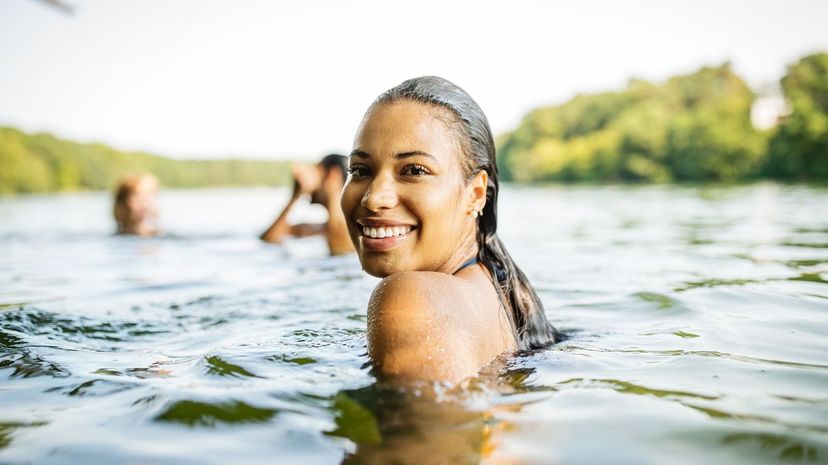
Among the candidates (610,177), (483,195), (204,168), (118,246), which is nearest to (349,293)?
(483,195)

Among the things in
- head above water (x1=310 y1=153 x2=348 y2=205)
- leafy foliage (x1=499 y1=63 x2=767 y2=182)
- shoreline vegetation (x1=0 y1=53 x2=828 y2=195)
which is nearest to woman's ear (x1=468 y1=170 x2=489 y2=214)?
head above water (x1=310 y1=153 x2=348 y2=205)

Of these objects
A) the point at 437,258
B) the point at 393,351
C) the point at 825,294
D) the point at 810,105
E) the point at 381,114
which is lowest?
the point at 825,294

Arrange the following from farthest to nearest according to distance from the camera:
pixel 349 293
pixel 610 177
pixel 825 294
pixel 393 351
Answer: pixel 610 177, pixel 349 293, pixel 825 294, pixel 393 351

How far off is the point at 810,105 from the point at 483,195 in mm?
52775

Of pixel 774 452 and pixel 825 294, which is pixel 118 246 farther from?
pixel 774 452

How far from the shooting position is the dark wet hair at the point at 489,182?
8.41 feet

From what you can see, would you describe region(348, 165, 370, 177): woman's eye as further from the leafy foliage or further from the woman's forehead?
the leafy foliage

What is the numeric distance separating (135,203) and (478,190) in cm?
1153

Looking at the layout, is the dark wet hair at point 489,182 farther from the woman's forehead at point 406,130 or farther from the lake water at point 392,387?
the lake water at point 392,387

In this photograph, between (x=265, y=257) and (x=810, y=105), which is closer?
(x=265, y=257)

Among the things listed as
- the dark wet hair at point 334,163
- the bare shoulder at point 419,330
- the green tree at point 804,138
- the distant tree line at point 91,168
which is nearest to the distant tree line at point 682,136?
the green tree at point 804,138

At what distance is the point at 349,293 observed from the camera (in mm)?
5797

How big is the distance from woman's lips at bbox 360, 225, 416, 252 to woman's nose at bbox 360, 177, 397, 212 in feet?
0.34

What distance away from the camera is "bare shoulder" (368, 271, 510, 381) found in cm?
202
